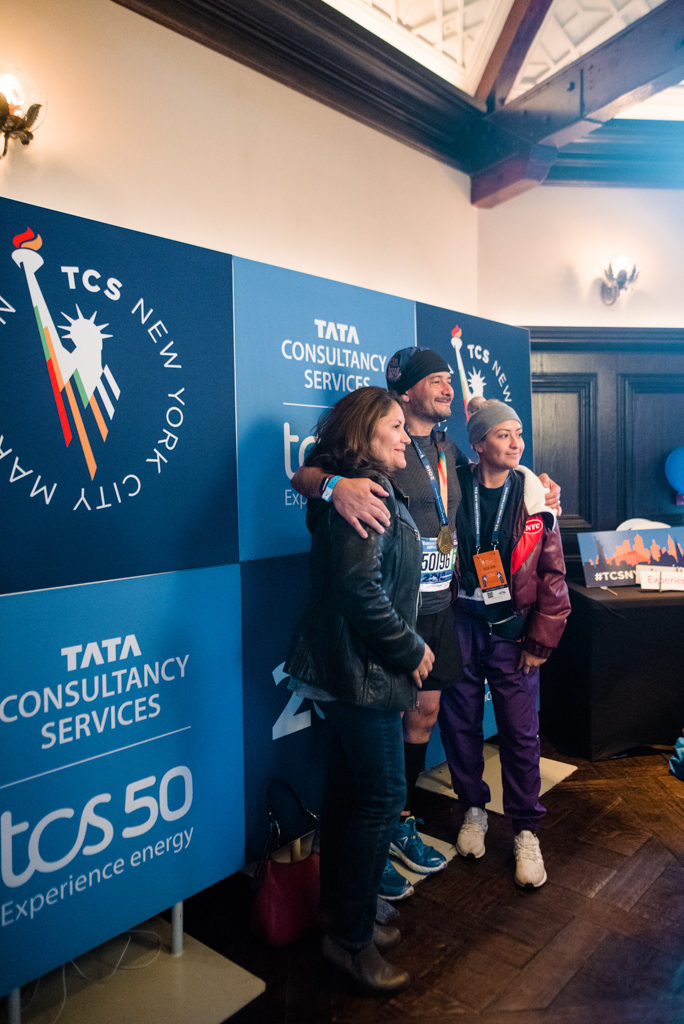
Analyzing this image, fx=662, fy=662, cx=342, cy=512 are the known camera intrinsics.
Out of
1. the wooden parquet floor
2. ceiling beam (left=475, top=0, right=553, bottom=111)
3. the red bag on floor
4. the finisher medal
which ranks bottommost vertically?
the wooden parquet floor

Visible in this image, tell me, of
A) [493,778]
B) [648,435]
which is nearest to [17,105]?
[493,778]

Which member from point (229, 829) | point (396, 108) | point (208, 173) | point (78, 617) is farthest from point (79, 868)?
point (396, 108)

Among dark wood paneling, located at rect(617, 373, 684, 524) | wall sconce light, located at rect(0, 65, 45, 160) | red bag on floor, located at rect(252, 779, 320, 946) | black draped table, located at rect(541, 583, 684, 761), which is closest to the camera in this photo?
red bag on floor, located at rect(252, 779, 320, 946)

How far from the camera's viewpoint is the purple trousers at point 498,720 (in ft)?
7.38

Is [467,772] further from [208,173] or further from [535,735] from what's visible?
[208,173]

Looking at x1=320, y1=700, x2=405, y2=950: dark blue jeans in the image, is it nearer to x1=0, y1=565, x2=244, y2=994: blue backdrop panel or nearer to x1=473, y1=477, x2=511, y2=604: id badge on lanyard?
x1=0, y1=565, x2=244, y2=994: blue backdrop panel

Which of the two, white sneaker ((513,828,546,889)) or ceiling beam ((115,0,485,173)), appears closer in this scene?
white sneaker ((513,828,546,889))

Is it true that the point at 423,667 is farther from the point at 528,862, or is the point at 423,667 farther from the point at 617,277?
the point at 617,277

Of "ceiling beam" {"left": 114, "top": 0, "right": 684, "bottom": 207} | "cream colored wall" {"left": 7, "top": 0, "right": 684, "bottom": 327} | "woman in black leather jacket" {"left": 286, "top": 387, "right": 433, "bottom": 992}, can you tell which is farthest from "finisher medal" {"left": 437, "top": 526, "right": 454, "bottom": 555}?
"ceiling beam" {"left": 114, "top": 0, "right": 684, "bottom": 207}

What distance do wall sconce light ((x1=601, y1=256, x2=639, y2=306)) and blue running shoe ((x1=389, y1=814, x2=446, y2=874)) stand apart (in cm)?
318

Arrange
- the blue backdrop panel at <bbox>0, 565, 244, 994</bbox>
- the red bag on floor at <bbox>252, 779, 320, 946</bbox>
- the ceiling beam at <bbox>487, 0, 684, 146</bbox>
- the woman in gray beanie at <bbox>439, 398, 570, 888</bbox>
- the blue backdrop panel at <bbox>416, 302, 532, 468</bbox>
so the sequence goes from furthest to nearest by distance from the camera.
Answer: the blue backdrop panel at <bbox>416, 302, 532, 468</bbox> < the ceiling beam at <bbox>487, 0, 684, 146</bbox> < the woman in gray beanie at <bbox>439, 398, 570, 888</bbox> < the red bag on floor at <bbox>252, 779, 320, 946</bbox> < the blue backdrop panel at <bbox>0, 565, 244, 994</bbox>

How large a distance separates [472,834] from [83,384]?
1951 millimetres

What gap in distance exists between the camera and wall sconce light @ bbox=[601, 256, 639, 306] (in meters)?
3.91

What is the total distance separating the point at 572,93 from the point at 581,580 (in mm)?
2412
